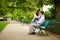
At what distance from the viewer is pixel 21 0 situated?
2916cm

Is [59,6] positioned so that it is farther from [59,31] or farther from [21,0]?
[21,0]

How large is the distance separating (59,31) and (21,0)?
46.6ft

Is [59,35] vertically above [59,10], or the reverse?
[59,10]

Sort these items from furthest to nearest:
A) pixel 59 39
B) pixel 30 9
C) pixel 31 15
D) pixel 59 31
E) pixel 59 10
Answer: pixel 30 9, pixel 31 15, pixel 59 10, pixel 59 31, pixel 59 39

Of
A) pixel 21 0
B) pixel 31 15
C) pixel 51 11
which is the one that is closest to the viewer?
pixel 51 11

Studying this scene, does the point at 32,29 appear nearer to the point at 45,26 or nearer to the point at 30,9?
the point at 45,26

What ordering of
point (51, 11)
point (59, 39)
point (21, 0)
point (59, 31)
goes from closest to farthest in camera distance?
1. point (59, 39)
2. point (59, 31)
3. point (51, 11)
4. point (21, 0)

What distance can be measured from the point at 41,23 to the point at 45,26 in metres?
0.44

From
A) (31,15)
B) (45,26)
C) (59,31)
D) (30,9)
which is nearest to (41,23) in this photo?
(45,26)

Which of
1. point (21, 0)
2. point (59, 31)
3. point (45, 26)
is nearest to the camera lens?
point (59, 31)

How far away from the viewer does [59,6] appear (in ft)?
68.3

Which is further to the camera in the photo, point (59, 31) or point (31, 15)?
point (31, 15)

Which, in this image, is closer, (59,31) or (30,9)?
(59,31)

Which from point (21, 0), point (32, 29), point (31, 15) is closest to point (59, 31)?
point (32, 29)
